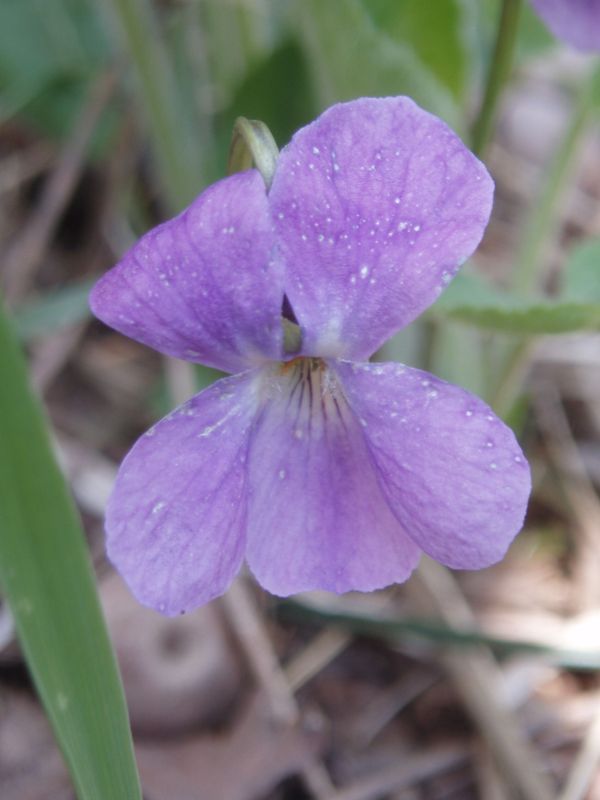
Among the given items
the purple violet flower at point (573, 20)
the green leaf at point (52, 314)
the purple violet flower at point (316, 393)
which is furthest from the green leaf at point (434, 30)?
the purple violet flower at point (316, 393)

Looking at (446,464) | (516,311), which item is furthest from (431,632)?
(446,464)

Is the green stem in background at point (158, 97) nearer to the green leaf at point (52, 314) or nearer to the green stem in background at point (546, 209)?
the green leaf at point (52, 314)

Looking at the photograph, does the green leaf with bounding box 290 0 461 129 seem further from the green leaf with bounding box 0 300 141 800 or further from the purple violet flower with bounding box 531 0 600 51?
the green leaf with bounding box 0 300 141 800

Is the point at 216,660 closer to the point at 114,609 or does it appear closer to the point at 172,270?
the point at 114,609

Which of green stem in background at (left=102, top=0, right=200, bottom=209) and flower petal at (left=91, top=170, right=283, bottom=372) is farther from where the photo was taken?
green stem in background at (left=102, top=0, right=200, bottom=209)

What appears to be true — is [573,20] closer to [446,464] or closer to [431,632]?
[446,464]

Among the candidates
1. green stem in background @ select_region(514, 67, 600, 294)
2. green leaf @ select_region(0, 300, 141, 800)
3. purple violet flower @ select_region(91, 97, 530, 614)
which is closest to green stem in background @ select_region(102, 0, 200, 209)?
green stem in background @ select_region(514, 67, 600, 294)
